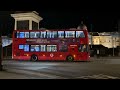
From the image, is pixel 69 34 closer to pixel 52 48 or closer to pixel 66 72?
pixel 52 48

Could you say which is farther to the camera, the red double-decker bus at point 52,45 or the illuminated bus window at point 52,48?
the illuminated bus window at point 52,48

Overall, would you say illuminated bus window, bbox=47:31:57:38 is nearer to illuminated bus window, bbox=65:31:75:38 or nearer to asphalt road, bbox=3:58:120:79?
illuminated bus window, bbox=65:31:75:38

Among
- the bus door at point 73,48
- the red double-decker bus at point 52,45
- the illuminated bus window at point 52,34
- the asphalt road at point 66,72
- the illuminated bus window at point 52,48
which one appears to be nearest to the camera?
the asphalt road at point 66,72

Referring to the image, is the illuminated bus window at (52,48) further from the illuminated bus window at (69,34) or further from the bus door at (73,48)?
the illuminated bus window at (69,34)

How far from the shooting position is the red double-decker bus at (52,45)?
1389 inches

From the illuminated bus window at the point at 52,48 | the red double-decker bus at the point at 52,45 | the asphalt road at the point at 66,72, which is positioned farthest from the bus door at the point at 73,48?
the asphalt road at the point at 66,72

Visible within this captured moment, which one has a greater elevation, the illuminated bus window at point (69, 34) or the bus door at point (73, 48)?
the illuminated bus window at point (69, 34)

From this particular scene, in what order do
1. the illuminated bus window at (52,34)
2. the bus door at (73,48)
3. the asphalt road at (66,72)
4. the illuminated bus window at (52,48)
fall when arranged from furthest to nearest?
1. the illuminated bus window at (52,48)
2. the illuminated bus window at (52,34)
3. the bus door at (73,48)
4. the asphalt road at (66,72)

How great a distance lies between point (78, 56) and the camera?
35.5 metres

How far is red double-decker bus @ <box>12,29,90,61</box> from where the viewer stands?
35281mm

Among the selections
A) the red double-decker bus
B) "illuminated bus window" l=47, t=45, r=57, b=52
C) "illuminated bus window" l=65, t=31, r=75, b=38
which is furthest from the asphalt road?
"illuminated bus window" l=47, t=45, r=57, b=52
